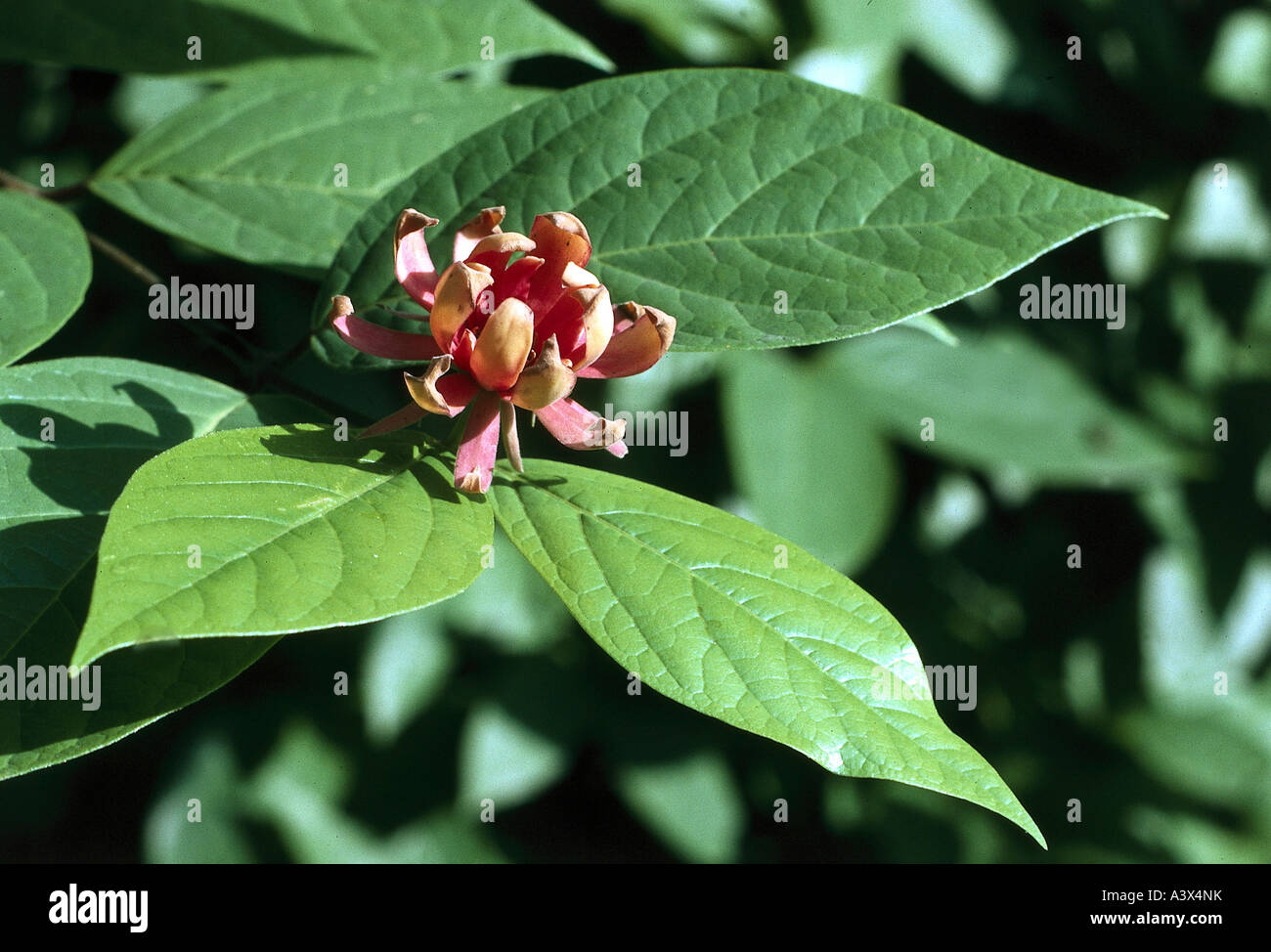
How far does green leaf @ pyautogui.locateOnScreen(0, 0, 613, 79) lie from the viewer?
3.69 feet

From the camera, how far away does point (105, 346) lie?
4.85 feet

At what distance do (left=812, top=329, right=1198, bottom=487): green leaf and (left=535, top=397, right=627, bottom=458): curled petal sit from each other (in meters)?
1.23

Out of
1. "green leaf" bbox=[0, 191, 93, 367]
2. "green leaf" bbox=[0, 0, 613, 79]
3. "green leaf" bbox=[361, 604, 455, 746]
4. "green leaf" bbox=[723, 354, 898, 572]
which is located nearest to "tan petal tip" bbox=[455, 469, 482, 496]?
"green leaf" bbox=[0, 191, 93, 367]

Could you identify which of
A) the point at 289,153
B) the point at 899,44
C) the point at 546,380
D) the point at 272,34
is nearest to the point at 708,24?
the point at 899,44

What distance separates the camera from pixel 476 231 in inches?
28.3

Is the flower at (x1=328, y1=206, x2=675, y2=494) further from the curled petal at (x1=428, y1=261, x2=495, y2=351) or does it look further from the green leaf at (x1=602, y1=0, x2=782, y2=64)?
the green leaf at (x1=602, y1=0, x2=782, y2=64)

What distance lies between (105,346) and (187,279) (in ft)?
0.45

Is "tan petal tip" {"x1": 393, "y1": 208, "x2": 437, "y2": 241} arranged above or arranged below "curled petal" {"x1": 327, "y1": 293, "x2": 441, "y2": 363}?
above

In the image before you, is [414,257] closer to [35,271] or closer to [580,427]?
[580,427]

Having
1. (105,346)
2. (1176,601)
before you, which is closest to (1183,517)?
(1176,601)

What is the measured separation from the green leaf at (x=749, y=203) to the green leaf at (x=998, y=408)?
3.52ft

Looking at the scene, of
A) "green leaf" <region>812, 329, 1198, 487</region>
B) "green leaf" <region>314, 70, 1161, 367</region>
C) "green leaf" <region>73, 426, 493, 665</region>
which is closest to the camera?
"green leaf" <region>73, 426, 493, 665</region>

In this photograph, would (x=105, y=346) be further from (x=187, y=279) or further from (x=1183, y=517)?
(x=1183, y=517)

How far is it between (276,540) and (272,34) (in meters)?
0.77
